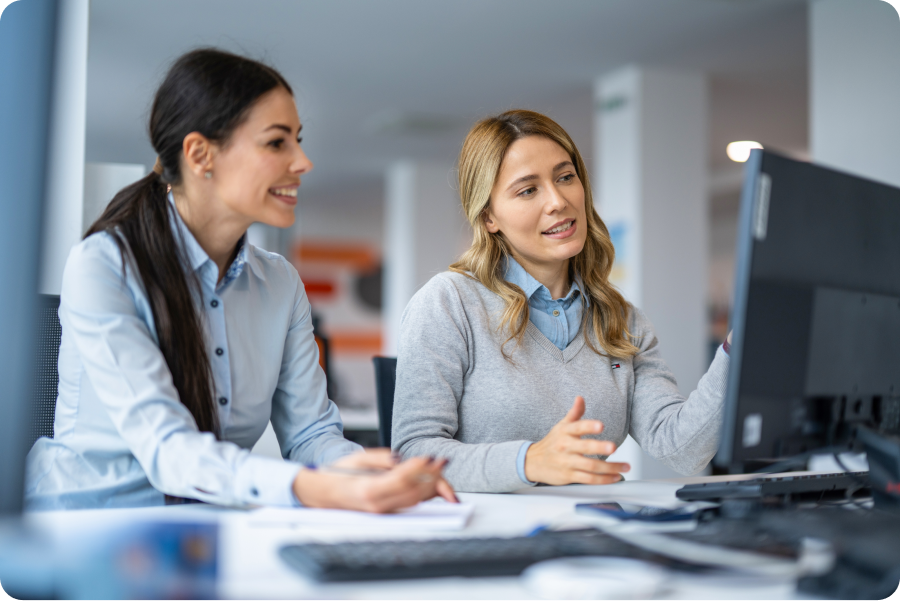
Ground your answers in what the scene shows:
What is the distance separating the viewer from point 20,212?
2.19 feet

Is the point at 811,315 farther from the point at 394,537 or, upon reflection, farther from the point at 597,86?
the point at 597,86

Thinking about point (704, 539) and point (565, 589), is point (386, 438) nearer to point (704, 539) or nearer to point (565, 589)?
point (704, 539)

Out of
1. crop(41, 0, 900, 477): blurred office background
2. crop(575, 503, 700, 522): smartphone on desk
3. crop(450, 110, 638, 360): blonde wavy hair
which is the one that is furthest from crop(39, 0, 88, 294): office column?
crop(575, 503, 700, 522): smartphone on desk

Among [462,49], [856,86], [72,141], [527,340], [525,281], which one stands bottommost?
[527,340]

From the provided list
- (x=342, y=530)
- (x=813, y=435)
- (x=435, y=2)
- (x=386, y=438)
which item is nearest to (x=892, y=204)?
(x=813, y=435)

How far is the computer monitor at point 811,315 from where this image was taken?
870 mm

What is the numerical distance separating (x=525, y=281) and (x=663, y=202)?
375cm

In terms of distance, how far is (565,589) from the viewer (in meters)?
0.66

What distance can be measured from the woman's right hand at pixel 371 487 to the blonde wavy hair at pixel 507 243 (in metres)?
0.73

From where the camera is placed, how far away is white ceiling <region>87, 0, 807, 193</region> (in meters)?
4.27

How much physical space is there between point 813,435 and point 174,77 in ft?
3.77

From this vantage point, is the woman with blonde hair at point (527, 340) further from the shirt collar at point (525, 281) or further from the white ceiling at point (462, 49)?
the white ceiling at point (462, 49)

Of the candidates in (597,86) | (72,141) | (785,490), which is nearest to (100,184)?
(72,141)

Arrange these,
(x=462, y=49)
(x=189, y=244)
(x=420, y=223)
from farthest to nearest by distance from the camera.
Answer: (x=420, y=223)
(x=462, y=49)
(x=189, y=244)
